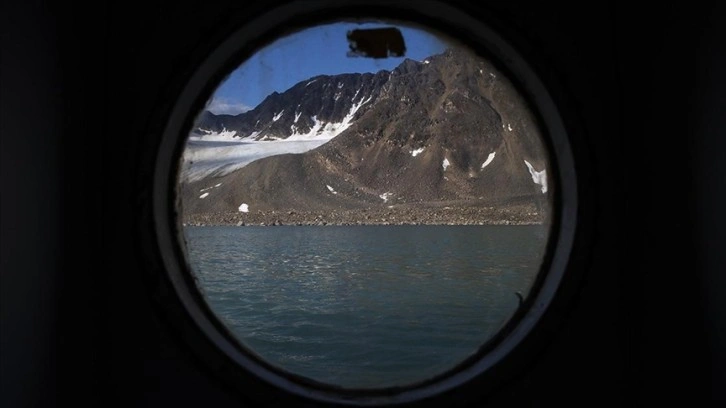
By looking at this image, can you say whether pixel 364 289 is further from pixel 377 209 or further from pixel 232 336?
pixel 232 336

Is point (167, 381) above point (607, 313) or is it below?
below

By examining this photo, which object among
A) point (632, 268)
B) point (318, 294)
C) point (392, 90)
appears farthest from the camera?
point (392, 90)

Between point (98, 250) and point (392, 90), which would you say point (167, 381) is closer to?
point (98, 250)

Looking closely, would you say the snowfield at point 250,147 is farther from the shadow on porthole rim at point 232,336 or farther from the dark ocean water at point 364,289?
the shadow on porthole rim at point 232,336

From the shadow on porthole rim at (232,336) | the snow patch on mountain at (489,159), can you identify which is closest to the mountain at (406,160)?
the snow patch on mountain at (489,159)

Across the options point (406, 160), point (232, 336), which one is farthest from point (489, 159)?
point (232, 336)

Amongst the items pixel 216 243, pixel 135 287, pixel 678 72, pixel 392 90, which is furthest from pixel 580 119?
pixel 392 90

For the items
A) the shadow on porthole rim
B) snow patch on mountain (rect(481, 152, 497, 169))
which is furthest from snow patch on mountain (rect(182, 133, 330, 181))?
the shadow on porthole rim
